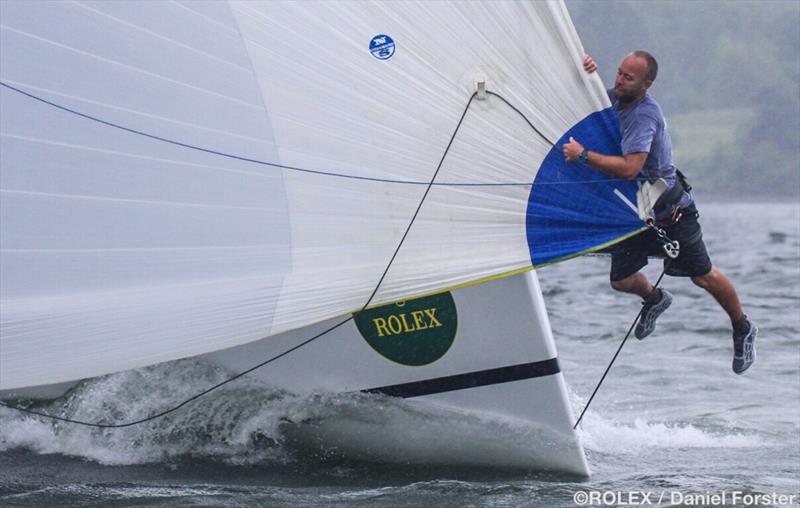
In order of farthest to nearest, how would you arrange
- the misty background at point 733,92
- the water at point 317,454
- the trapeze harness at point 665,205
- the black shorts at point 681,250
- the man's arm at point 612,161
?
the misty background at point 733,92 → the water at point 317,454 → the black shorts at point 681,250 → the trapeze harness at point 665,205 → the man's arm at point 612,161

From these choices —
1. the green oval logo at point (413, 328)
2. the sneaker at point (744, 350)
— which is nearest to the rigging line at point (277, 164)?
the green oval logo at point (413, 328)

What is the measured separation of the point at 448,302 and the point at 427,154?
870 mm

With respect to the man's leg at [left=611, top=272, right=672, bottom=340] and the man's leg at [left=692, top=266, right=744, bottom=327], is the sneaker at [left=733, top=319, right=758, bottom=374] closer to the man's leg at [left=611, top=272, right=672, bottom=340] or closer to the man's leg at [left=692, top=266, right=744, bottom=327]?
the man's leg at [left=692, top=266, right=744, bottom=327]

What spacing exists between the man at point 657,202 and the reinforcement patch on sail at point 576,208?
46mm

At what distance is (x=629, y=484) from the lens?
4.93 m

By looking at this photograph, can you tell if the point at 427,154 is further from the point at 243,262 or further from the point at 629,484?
the point at 629,484

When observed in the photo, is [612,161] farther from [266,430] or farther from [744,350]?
[266,430]

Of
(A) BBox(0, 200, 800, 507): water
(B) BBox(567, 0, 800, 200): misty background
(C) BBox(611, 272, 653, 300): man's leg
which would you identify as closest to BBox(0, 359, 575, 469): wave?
(A) BBox(0, 200, 800, 507): water

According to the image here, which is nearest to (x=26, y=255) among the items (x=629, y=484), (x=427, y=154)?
(x=427, y=154)

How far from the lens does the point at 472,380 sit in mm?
4949

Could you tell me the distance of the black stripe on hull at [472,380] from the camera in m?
4.85

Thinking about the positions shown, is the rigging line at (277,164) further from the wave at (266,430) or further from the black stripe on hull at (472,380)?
the wave at (266,430)

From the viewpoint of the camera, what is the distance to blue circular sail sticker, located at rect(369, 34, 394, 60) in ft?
13.6

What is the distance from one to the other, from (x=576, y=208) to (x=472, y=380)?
1094mm
